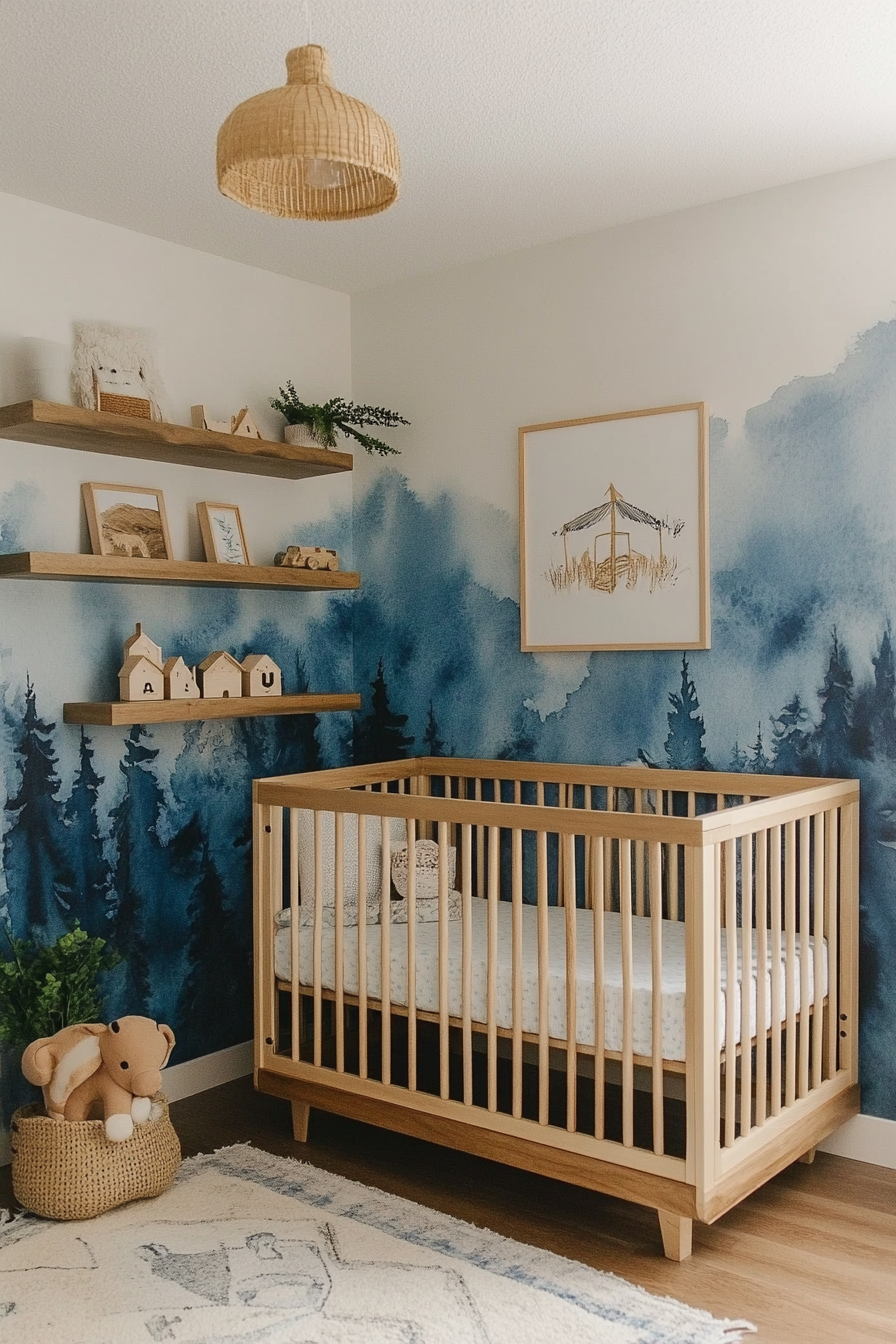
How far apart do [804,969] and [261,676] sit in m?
1.75

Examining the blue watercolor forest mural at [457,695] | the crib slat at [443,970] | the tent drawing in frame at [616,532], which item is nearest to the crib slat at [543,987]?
the crib slat at [443,970]

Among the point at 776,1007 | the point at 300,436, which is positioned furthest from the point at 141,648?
the point at 776,1007

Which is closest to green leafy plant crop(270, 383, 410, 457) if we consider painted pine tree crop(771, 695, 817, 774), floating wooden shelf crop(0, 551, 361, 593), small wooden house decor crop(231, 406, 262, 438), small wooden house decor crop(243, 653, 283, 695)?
small wooden house decor crop(231, 406, 262, 438)

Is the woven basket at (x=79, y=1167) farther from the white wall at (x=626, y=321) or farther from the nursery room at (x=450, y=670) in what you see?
the white wall at (x=626, y=321)

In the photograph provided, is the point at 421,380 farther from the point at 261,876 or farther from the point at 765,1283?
the point at 765,1283

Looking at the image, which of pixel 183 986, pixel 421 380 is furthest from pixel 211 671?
pixel 421 380

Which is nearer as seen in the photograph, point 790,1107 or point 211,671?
point 790,1107

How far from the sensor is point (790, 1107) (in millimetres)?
2705

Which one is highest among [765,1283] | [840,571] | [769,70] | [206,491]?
[769,70]

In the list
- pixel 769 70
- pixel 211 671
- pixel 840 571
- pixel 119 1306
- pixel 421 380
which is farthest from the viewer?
pixel 421 380

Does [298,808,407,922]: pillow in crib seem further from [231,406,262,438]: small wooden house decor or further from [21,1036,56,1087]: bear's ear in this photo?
[231,406,262,438]: small wooden house decor

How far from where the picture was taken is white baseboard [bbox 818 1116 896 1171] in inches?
116

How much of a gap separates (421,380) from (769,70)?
1.65 meters

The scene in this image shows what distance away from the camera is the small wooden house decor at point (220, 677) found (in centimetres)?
341
